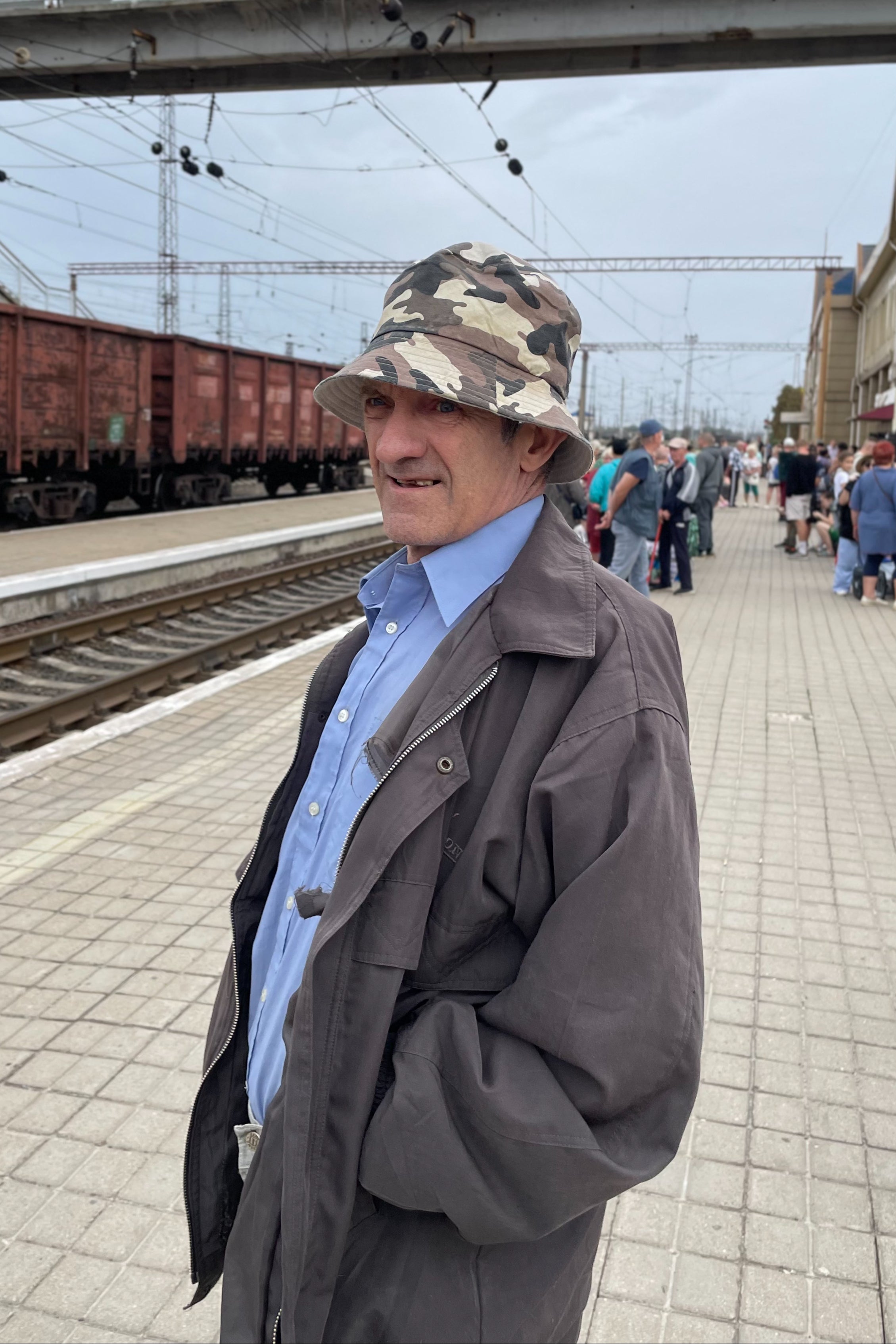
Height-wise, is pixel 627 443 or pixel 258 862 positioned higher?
pixel 627 443

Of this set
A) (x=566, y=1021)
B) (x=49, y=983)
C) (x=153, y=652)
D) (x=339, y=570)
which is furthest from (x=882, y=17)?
(x=566, y=1021)

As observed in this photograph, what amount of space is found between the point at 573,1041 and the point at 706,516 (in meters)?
17.0

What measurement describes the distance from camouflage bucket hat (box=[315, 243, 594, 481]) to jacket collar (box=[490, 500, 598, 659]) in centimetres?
16

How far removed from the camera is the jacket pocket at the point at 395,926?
1374mm

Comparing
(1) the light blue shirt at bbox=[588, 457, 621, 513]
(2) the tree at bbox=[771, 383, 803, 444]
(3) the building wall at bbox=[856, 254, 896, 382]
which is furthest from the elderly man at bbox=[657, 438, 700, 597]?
(2) the tree at bbox=[771, 383, 803, 444]

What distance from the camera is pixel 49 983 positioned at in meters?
3.98

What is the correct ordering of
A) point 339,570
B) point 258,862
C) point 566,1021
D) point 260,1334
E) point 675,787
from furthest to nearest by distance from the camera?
point 339,570, point 258,862, point 260,1334, point 675,787, point 566,1021

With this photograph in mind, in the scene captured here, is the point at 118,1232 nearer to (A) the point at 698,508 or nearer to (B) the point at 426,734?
(B) the point at 426,734

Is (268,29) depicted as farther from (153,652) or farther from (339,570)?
(153,652)

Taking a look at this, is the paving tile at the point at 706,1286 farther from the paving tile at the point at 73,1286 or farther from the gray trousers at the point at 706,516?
the gray trousers at the point at 706,516

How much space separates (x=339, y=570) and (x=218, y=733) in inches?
334

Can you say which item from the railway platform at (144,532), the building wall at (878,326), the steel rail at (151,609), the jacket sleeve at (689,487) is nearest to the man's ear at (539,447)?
the steel rail at (151,609)

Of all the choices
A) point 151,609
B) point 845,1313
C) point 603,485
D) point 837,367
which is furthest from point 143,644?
point 837,367

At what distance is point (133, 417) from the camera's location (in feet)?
62.3
